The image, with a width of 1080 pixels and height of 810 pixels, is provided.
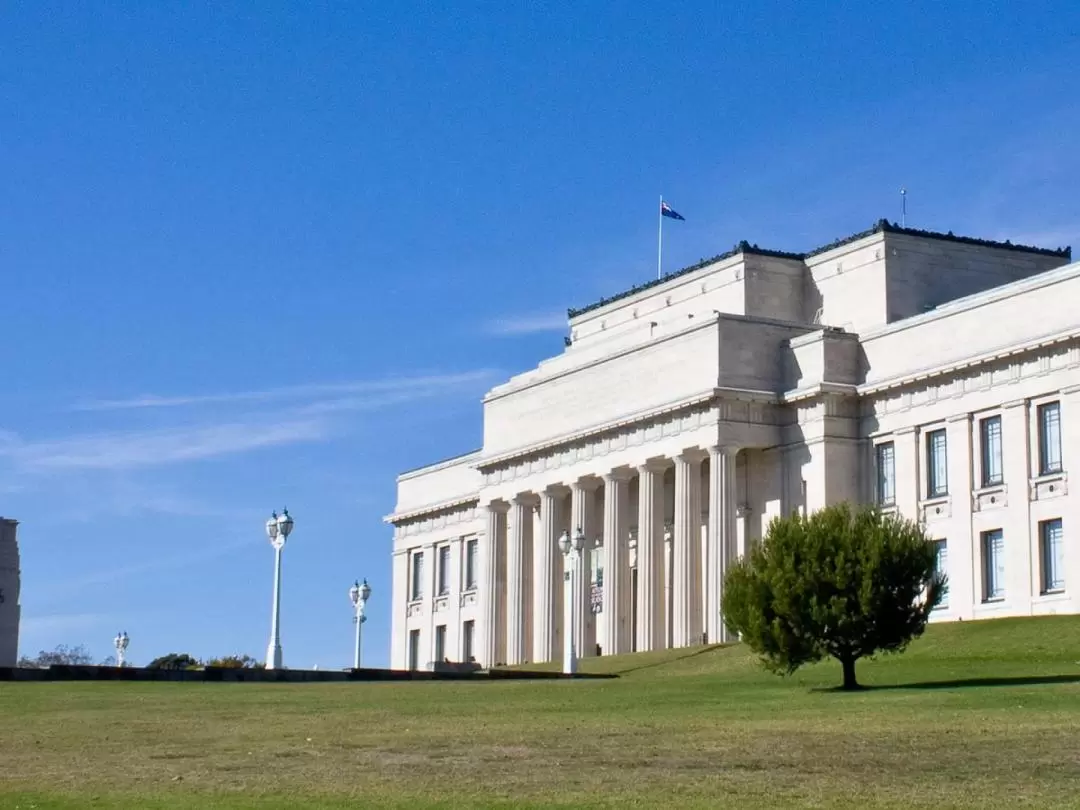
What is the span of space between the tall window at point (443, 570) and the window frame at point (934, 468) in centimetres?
4075

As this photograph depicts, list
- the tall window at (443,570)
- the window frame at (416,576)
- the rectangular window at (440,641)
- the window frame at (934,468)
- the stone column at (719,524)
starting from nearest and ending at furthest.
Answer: the window frame at (934,468), the stone column at (719,524), the rectangular window at (440,641), the tall window at (443,570), the window frame at (416,576)

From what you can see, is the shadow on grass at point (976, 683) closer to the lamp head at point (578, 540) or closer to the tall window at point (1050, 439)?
the tall window at point (1050, 439)

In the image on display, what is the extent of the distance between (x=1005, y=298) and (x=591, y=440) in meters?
21.7

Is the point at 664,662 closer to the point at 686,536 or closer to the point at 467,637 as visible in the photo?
the point at 686,536

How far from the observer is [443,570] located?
11738 cm

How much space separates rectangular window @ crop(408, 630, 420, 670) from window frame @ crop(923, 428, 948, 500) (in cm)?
4348

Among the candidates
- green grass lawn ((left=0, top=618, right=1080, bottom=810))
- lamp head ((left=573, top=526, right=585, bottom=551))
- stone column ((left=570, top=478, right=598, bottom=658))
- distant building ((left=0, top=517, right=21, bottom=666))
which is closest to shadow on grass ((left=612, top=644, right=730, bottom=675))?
lamp head ((left=573, top=526, right=585, bottom=551))

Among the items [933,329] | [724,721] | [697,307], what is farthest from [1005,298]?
[724,721]

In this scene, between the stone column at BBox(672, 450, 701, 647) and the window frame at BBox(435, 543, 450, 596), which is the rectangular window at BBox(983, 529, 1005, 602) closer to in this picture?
the stone column at BBox(672, 450, 701, 647)

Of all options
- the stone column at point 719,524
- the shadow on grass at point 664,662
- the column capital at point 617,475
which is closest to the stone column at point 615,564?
the column capital at point 617,475

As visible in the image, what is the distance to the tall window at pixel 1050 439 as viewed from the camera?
74.4 metres

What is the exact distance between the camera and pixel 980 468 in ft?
255

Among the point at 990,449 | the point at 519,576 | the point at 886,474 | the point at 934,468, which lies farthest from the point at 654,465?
the point at 990,449

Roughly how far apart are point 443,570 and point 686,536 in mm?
31932
